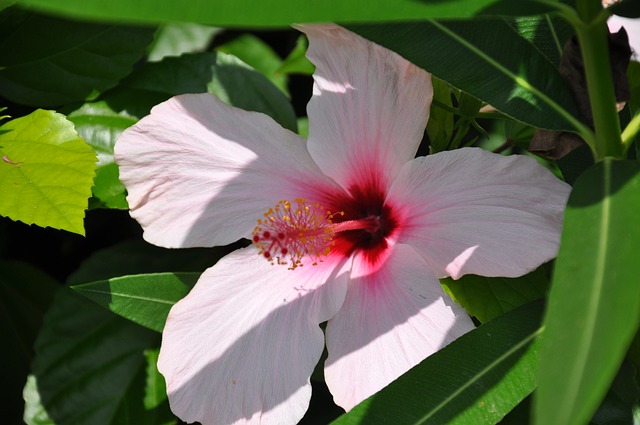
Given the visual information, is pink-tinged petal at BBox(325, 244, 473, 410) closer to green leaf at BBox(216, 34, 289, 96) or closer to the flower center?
the flower center

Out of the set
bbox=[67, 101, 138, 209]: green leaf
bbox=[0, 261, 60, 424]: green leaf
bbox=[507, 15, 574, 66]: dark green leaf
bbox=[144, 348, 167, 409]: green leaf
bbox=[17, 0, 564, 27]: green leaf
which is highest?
bbox=[17, 0, 564, 27]: green leaf

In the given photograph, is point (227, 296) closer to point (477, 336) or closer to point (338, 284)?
point (338, 284)

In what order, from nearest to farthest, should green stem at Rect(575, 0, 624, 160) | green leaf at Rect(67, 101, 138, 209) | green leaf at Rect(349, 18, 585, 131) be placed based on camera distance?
green stem at Rect(575, 0, 624, 160) → green leaf at Rect(349, 18, 585, 131) → green leaf at Rect(67, 101, 138, 209)

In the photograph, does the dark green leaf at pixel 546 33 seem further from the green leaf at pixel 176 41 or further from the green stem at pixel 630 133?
the green leaf at pixel 176 41

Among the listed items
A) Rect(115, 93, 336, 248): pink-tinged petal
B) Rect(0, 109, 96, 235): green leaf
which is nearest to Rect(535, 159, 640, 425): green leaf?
Rect(115, 93, 336, 248): pink-tinged petal

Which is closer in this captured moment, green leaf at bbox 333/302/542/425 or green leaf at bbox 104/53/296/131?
green leaf at bbox 333/302/542/425

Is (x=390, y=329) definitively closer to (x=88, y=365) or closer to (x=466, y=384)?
(x=466, y=384)

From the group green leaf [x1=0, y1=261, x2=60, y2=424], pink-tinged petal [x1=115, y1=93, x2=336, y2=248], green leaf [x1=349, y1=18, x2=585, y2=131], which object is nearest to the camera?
green leaf [x1=349, y1=18, x2=585, y2=131]

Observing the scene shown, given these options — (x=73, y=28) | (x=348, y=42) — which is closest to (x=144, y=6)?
(x=348, y=42)
